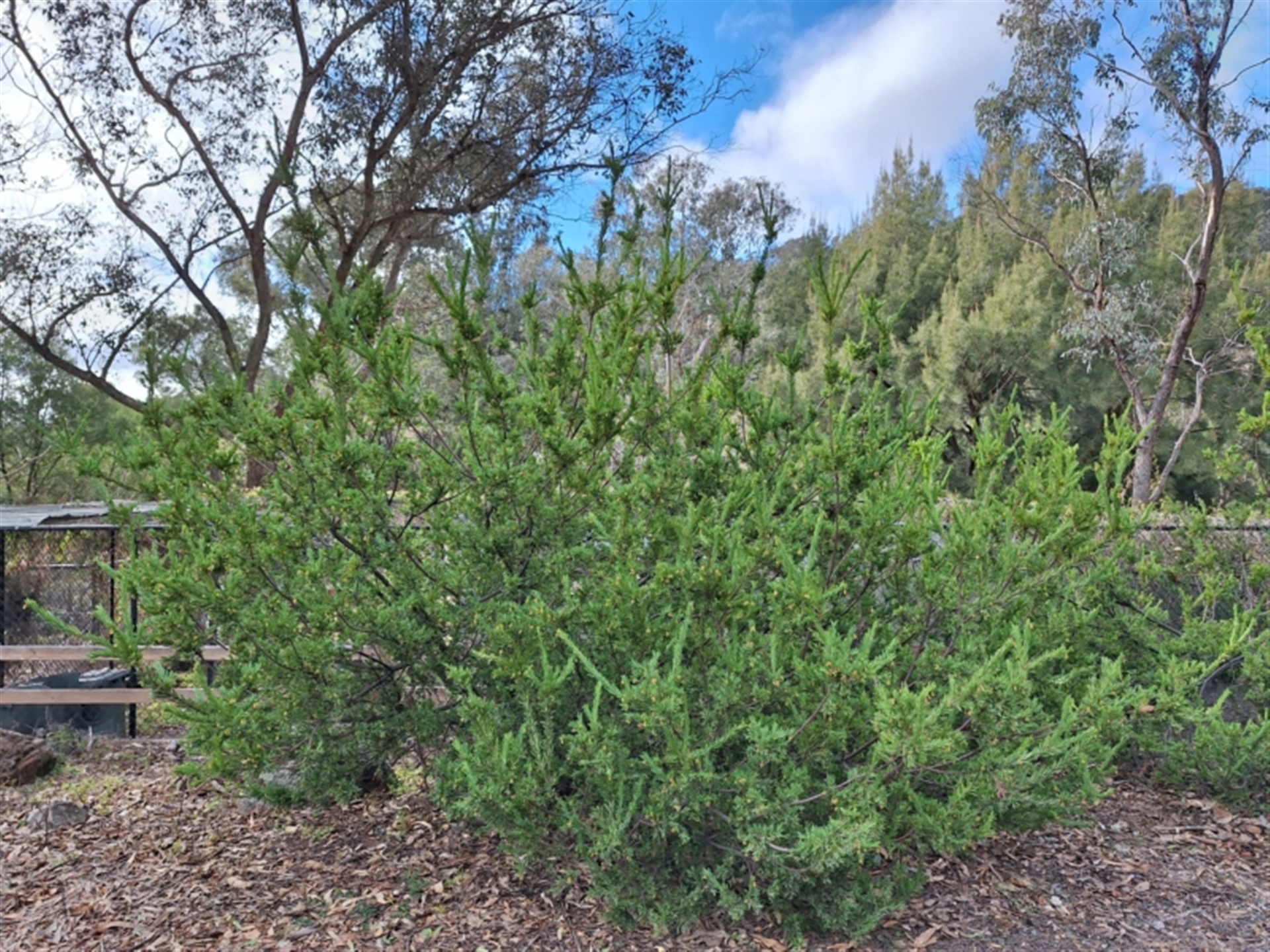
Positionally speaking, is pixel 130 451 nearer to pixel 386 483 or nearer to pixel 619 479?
pixel 386 483

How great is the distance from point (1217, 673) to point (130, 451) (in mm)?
5046

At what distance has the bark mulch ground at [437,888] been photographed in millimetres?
2945

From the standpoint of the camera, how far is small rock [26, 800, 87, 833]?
3.90 meters

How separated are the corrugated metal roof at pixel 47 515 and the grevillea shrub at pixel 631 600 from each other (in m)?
3.54

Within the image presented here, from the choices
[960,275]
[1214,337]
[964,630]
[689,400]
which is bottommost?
[964,630]

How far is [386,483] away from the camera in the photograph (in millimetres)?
2979

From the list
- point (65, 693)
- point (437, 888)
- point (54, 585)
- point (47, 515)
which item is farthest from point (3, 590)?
point (437, 888)

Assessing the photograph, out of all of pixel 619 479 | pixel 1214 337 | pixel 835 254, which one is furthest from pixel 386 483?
pixel 1214 337

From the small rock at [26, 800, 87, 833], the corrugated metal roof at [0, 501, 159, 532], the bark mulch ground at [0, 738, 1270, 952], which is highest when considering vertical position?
the corrugated metal roof at [0, 501, 159, 532]

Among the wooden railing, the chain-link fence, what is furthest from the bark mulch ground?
the chain-link fence

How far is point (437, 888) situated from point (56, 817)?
6.33 feet

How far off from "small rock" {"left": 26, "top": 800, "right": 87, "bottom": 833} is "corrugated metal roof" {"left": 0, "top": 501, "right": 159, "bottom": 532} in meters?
2.26

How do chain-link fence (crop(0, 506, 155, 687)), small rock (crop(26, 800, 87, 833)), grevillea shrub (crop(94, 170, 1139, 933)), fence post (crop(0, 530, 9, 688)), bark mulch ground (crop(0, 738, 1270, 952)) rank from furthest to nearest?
1. chain-link fence (crop(0, 506, 155, 687))
2. fence post (crop(0, 530, 9, 688))
3. small rock (crop(26, 800, 87, 833))
4. bark mulch ground (crop(0, 738, 1270, 952))
5. grevillea shrub (crop(94, 170, 1139, 933))

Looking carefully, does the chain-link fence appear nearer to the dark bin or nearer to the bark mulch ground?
the dark bin
